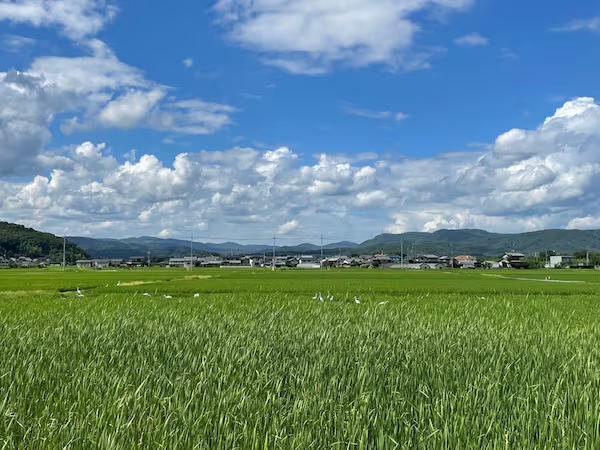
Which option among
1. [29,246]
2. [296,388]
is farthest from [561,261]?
[296,388]

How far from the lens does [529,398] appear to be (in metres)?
4.68

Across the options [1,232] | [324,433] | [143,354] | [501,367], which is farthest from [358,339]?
[1,232]

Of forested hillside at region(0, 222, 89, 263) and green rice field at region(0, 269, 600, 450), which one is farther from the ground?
forested hillside at region(0, 222, 89, 263)

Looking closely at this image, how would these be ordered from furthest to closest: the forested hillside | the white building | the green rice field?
the forested hillside, the white building, the green rice field

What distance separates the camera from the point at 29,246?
14188 cm

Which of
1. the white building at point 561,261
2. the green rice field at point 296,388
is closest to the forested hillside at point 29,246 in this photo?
the white building at point 561,261

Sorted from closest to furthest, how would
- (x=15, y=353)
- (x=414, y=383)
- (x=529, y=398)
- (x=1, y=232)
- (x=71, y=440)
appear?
(x=71, y=440) → (x=529, y=398) → (x=414, y=383) → (x=15, y=353) → (x=1, y=232)

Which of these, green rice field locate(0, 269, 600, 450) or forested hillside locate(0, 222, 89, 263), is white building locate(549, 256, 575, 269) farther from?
green rice field locate(0, 269, 600, 450)

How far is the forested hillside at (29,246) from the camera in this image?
140875 millimetres

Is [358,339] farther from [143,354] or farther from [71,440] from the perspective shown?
[71,440]

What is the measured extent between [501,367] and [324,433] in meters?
3.06

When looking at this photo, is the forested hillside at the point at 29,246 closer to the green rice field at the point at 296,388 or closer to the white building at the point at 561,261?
the white building at the point at 561,261

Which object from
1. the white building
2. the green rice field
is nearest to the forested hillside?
the white building

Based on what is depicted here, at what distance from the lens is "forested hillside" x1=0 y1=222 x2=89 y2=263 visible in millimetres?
140875
